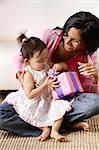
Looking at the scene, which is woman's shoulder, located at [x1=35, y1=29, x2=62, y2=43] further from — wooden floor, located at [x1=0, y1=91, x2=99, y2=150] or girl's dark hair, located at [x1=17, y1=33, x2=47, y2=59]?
wooden floor, located at [x1=0, y1=91, x2=99, y2=150]

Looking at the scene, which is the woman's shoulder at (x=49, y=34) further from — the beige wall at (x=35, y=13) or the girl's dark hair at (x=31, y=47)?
the beige wall at (x=35, y=13)

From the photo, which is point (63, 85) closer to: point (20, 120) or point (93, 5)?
point (20, 120)

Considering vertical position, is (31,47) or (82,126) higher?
(31,47)

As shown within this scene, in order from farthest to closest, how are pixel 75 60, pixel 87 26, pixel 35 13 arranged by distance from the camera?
pixel 35 13 < pixel 75 60 < pixel 87 26

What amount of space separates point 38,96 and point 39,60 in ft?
0.45

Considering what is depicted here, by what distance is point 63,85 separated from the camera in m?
1.53

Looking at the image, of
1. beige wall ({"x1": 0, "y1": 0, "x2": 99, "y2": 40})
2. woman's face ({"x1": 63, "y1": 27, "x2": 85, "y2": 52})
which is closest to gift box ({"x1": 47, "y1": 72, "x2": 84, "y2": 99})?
woman's face ({"x1": 63, "y1": 27, "x2": 85, "y2": 52})

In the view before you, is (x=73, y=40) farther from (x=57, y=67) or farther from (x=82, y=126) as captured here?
(x=82, y=126)

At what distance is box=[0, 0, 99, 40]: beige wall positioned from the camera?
2.18m

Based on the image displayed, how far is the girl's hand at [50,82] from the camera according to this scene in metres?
1.48

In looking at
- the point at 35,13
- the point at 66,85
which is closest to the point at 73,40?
the point at 66,85

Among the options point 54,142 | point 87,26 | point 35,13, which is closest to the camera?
point 54,142

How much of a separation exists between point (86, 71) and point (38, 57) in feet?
0.65

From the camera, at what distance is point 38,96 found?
1491mm
